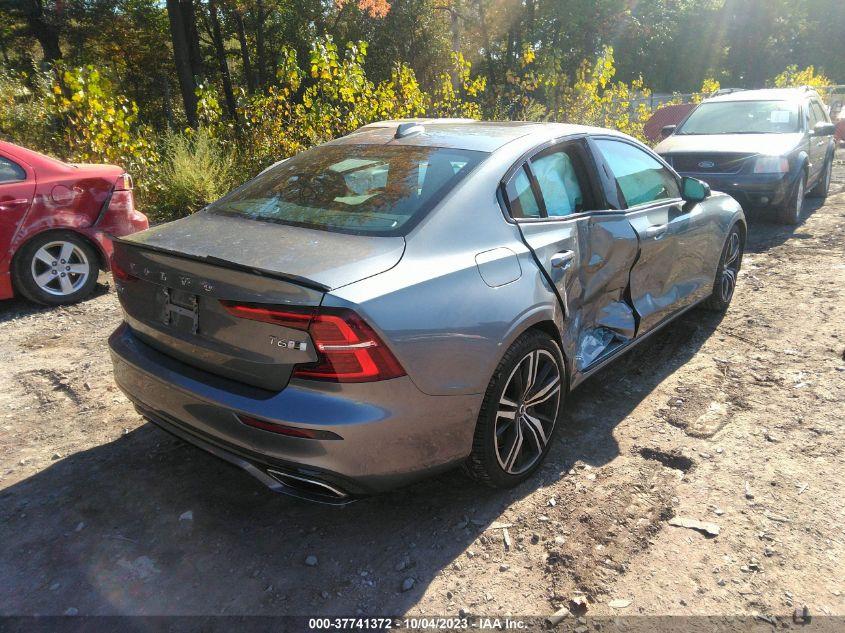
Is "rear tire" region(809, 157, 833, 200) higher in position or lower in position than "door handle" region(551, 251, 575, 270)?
lower

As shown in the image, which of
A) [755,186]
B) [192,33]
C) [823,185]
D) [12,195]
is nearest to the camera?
[12,195]

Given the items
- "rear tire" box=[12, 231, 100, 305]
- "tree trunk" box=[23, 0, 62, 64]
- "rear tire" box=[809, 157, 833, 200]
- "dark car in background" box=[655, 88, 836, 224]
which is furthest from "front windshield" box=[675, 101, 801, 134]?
"tree trunk" box=[23, 0, 62, 64]

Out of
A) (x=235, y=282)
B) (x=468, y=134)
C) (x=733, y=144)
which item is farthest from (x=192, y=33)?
(x=235, y=282)

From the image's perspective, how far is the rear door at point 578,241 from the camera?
10.4 ft

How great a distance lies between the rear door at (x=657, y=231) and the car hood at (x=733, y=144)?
4.11 m

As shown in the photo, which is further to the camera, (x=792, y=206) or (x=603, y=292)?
(x=792, y=206)

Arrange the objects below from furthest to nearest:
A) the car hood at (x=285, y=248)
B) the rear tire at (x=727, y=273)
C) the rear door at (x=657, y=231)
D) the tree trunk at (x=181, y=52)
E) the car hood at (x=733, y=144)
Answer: the tree trunk at (x=181, y=52)
the car hood at (x=733, y=144)
the rear tire at (x=727, y=273)
the rear door at (x=657, y=231)
the car hood at (x=285, y=248)

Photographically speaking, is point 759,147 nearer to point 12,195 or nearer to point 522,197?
point 522,197

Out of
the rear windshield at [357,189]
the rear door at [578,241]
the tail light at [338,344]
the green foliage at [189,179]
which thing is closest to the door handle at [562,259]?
the rear door at [578,241]

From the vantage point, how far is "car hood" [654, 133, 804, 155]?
8250 mm

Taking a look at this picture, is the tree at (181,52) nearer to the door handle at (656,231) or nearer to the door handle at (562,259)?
the door handle at (656,231)

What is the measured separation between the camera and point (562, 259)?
321 cm

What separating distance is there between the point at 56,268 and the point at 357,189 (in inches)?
146

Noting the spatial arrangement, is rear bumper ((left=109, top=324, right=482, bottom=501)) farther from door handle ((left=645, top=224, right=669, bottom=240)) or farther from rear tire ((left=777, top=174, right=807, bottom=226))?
rear tire ((left=777, top=174, right=807, bottom=226))
